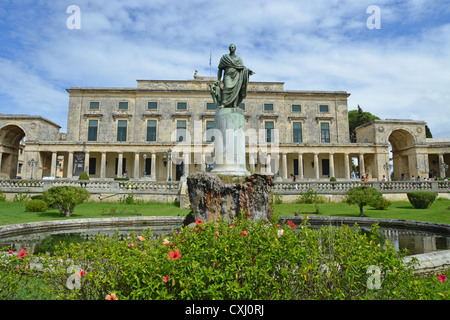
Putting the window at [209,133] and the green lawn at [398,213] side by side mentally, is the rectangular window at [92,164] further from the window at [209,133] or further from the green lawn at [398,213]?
the green lawn at [398,213]

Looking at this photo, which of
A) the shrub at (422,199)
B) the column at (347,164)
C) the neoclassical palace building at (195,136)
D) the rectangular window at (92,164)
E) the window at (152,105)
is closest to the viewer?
the shrub at (422,199)

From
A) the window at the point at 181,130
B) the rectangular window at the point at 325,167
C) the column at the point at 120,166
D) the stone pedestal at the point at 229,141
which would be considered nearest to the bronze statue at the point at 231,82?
the stone pedestal at the point at 229,141

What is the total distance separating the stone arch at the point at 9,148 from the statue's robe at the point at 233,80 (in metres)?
40.8

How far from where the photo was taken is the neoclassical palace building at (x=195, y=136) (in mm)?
37219

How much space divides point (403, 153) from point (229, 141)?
138ft

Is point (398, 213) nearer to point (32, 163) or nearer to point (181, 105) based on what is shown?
point (181, 105)

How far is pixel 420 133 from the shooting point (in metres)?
38.7

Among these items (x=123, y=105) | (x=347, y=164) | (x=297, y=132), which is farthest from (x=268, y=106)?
(x=123, y=105)

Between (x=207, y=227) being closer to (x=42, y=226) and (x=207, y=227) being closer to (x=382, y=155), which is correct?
(x=42, y=226)

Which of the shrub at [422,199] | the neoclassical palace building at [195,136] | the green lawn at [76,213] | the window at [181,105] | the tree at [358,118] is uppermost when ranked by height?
the tree at [358,118]

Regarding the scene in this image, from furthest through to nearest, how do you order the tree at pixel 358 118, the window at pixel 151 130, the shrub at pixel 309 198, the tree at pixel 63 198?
the tree at pixel 358 118 → the window at pixel 151 130 → the shrub at pixel 309 198 → the tree at pixel 63 198

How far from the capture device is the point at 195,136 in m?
40.6

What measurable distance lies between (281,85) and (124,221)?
3717cm
